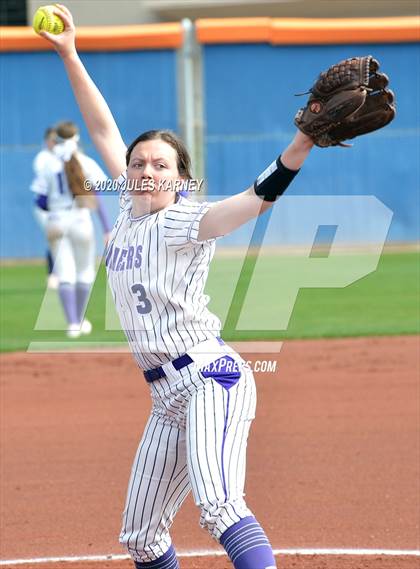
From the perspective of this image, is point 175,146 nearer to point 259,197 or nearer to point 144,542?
point 259,197

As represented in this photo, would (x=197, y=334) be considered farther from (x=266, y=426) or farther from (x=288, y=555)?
(x=266, y=426)

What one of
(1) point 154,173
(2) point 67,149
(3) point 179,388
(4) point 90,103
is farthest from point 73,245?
(3) point 179,388

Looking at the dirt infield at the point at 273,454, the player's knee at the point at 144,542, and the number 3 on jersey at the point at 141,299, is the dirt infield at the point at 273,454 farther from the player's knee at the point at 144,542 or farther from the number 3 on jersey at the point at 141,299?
the number 3 on jersey at the point at 141,299

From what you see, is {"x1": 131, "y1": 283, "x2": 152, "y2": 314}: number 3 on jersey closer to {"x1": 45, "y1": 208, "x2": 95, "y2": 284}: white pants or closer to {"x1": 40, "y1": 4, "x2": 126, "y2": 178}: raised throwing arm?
{"x1": 40, "y1": 4, "x2": 126, "y2": 178}: raised throwing arm

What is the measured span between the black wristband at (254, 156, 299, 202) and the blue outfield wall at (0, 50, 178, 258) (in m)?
15.7

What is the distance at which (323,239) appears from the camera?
18.9 metres

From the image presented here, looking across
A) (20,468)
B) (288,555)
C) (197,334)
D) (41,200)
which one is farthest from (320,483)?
(41,200)

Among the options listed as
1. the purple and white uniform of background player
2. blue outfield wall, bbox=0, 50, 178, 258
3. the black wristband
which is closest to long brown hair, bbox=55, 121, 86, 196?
the purple and white uniform of background player

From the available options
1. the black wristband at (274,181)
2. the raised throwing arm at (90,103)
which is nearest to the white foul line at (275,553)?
the raised throwing arm at (90,103)

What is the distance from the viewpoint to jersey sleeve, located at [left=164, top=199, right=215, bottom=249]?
3.66m

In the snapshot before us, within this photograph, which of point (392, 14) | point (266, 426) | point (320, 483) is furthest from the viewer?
point (392, 14)

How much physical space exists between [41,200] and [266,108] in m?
8.63

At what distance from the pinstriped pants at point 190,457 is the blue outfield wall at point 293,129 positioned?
49.7 feet

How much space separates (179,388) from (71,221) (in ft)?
24.5
